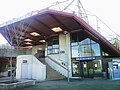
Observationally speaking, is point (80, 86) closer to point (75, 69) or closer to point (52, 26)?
point (75, 69)

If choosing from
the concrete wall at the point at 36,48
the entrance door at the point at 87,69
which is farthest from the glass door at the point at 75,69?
the concrete wall at the point at 36,48

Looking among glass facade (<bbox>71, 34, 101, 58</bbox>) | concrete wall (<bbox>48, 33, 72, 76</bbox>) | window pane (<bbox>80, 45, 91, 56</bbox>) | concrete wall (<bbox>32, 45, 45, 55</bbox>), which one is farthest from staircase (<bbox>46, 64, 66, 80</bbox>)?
concrete wall (<bbox>32, 45, 45, 55</bbox>)

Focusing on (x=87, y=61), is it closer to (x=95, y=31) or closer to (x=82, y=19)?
(x=95, y=31)

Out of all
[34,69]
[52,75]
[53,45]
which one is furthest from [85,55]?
[34,69]

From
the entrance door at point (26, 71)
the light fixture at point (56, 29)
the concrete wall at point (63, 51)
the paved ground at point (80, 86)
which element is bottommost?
the paved ground at point (80, 86)

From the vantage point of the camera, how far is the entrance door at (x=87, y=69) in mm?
18438

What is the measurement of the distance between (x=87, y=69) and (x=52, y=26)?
701 centimetres

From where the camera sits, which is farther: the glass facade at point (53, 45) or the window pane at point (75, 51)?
the glass facade at point (53, 45)

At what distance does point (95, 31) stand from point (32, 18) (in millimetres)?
7322

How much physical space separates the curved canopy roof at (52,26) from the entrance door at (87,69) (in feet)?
8.25

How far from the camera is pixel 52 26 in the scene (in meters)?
19.7

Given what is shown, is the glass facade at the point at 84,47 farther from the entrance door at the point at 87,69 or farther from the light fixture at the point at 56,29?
the light fixture at the point at 56,29

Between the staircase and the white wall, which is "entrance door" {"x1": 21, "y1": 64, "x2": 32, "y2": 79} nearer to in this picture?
the white wall

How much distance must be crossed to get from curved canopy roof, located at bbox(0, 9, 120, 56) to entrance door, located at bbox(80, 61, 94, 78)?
2514 millimetres
